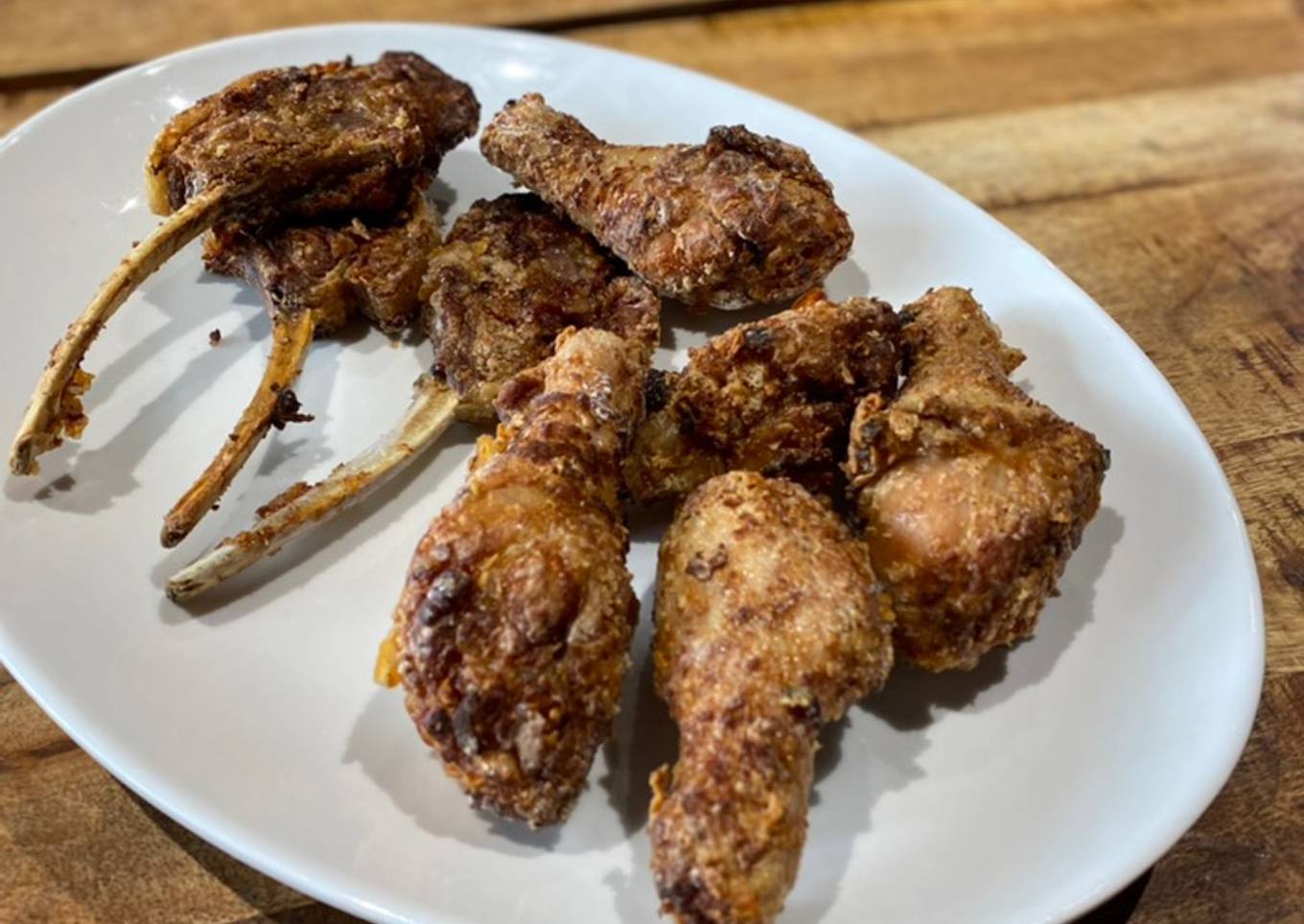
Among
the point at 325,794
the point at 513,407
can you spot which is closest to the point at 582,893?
the point at 325,794

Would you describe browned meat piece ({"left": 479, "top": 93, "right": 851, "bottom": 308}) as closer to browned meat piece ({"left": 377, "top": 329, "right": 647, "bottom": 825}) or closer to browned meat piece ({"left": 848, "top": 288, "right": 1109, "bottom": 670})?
browned meat piece ({"left": 848, "top": 288, "right": 1109, "bottom": 670})

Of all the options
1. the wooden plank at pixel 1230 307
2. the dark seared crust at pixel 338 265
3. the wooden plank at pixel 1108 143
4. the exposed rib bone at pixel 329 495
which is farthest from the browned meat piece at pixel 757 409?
the wooden plank at pixel 1108 143

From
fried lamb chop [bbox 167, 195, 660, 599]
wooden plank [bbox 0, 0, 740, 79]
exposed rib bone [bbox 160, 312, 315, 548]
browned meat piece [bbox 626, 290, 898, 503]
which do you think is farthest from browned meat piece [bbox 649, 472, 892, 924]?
wooden plank [bbox 0, 0, 740, 79]

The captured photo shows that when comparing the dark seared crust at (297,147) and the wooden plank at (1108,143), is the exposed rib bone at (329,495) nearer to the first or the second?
the dark seared crust at (297,147)

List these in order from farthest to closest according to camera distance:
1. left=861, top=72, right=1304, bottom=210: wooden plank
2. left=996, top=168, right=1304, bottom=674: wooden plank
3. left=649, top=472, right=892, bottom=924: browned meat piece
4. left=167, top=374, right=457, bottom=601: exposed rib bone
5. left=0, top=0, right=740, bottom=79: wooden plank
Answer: left=0, top=0, right=740, bottom=79: wooden plank
left=861, top=72, right=1304, bottom=210: wooden plank
left=996, top=168, right=1304, bottom=674: wooden plank
left=167, top=374, right=457, bottom=601: exposed rib bone
left=649, top=472, right=892, bottom=924: browned meat piece

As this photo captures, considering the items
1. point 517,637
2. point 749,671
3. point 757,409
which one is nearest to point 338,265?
point 757,409

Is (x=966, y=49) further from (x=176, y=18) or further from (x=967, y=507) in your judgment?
(x=967, y=507)
